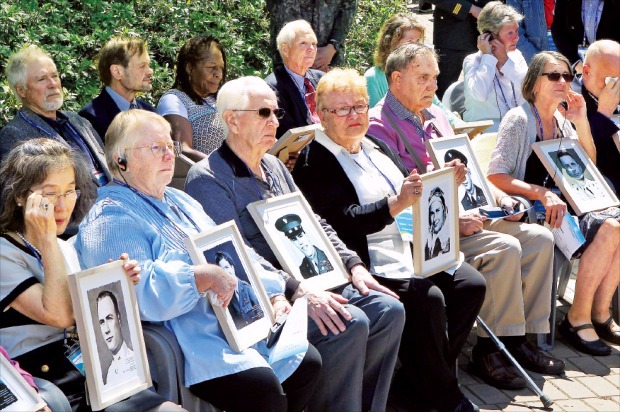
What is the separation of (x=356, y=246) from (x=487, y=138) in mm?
1715

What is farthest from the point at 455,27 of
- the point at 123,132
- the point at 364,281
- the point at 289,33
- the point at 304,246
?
the point at 123,132

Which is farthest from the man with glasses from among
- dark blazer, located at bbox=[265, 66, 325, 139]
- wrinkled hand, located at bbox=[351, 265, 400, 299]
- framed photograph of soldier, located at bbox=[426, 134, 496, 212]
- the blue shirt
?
dark blazer, located at bbox=[265, 66, 325, 139]

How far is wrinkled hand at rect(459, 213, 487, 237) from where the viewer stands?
5.16 m

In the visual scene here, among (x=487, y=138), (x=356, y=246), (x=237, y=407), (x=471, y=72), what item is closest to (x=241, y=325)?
(x=237, y=407)

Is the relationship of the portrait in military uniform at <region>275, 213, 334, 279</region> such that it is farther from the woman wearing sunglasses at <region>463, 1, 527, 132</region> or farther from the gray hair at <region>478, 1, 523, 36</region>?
the gray hair at <region>478, 1, 523, 36</region>

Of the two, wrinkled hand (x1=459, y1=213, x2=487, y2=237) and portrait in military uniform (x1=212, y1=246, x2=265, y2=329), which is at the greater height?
portrait in military uniform (x1=212, y1=246, x2=265, y2=329)

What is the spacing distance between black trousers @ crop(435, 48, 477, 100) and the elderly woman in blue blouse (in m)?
5.10

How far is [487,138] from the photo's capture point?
5.88m

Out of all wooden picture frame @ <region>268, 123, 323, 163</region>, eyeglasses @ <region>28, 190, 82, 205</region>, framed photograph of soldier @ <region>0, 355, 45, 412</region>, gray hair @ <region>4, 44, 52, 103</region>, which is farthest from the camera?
gray hair @ <region>4, 44, 52, 103</region>

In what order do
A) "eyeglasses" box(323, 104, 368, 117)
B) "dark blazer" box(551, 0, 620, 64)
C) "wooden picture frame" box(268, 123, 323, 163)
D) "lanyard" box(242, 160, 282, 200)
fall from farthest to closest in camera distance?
"dark blazer" box(551, 0, 620, 64), "wooden picture frame" box(268, 123, 323, 163), "eyeglasses" box(323, 104, 368, 117), "lanyard" box(242, 160, 282, 200)

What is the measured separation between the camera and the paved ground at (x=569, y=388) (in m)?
4.84

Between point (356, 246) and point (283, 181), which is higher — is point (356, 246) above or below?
below

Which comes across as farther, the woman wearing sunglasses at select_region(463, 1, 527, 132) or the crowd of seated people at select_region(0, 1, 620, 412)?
the woman wearing sunglasses at select_region(463, 1, 527, 132)

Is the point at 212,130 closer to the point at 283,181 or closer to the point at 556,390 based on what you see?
the point at 283,181
